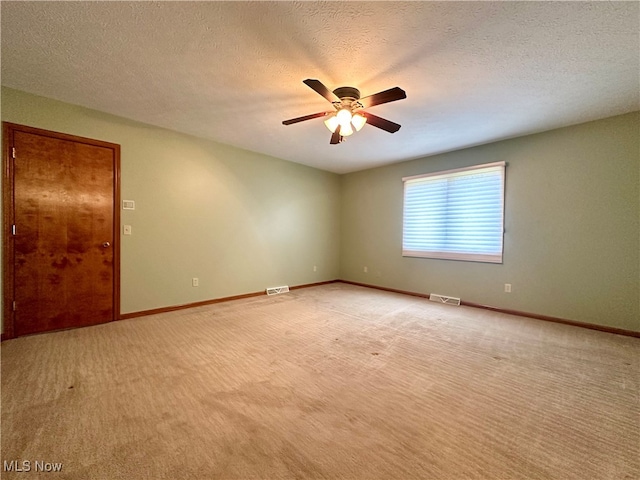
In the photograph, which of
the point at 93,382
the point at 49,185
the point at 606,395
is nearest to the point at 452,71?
the point at 606,395

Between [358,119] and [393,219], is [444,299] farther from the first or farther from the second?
[358,119]

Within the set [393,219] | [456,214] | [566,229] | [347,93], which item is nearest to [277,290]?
[393,219]

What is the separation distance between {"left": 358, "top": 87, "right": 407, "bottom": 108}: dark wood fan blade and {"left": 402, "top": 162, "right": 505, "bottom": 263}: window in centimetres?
267

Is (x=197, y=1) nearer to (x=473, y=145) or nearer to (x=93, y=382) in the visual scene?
(x=93, y=382)

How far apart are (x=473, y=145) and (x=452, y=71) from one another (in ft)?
7.42

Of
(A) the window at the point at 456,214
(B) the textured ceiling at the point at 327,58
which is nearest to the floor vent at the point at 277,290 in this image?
(A) the window at the point at 456,214

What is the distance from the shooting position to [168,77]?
7.75 feet

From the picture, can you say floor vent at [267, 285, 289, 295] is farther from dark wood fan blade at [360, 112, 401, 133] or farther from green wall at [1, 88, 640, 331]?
dark wood fan blade at [360, 112, 401, 133]

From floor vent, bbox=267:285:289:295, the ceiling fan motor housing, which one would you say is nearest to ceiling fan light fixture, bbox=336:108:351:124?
the ceiling fan motor housing

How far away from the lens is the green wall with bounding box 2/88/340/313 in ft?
10.6

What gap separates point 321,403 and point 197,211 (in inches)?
130

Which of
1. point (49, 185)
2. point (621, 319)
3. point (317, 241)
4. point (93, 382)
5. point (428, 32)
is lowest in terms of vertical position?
point (93, 382)

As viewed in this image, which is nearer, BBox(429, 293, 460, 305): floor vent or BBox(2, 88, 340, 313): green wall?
BBox(2, 88, 340, 313): green wall

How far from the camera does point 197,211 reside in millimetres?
3926
